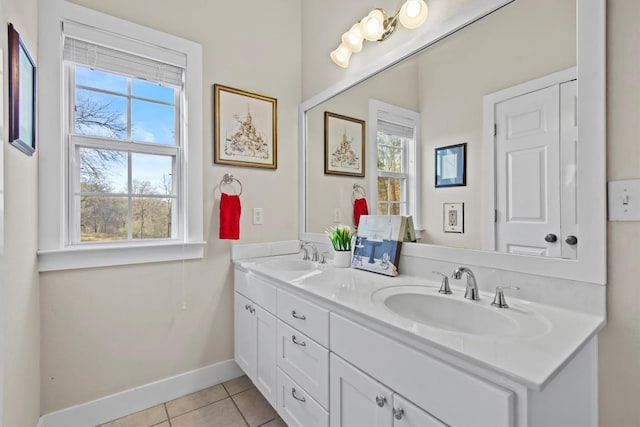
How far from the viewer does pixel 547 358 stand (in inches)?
26.8

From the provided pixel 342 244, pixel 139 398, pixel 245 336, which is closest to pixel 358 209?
pixel 342 244

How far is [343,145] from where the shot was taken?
195cm

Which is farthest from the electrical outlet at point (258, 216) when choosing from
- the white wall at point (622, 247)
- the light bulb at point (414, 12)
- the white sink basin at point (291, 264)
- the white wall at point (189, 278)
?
the white wall at point (622, 247)

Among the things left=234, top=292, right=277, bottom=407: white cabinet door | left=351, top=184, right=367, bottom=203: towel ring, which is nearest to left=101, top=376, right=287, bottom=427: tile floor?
left=234, top=292, right=277, bottom=407: white cabinet door

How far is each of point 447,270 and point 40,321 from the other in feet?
6.45

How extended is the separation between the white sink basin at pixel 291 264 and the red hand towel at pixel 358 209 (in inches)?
16.4

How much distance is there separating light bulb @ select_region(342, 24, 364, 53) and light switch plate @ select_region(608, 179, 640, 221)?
140 cm

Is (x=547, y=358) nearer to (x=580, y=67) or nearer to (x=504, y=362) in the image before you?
(x=504, y=362)

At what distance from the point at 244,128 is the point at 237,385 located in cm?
171

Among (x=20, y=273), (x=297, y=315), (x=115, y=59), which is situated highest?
(x=115, y=59)

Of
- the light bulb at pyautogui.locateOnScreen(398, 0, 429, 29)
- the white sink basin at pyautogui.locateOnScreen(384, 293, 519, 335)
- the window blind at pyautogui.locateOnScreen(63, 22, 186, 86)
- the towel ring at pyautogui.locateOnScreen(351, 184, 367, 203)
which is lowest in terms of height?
the white sink basin at pyautogui.locateOnScreen(384, 293, 519, 335)

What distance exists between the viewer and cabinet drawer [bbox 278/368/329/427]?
4.02 feet

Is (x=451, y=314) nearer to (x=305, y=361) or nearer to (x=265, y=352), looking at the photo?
(x=305, y=361)

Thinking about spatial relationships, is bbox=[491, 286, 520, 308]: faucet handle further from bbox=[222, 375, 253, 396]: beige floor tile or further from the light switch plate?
bbox=[222, 375, 253, 396]: beige floor tile
